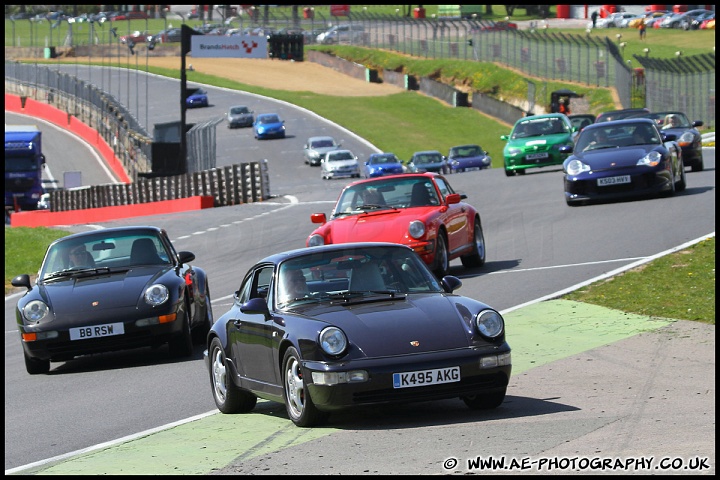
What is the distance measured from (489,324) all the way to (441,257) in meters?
8.28

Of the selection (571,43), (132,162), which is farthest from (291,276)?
(571,43)

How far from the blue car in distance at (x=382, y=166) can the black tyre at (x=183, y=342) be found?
34.4 m

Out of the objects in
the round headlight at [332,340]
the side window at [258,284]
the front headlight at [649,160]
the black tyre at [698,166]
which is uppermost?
the front headlight at [649,160]

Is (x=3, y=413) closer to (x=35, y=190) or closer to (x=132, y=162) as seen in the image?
(x=35, y=190)

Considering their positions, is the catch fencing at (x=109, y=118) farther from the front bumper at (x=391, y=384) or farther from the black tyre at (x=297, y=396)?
the front bumper at (x=391, y=384)

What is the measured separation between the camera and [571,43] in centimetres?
7725

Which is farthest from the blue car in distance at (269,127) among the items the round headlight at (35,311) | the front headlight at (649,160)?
the round headlight at (35,311)

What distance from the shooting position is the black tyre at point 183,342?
13414 millimetres

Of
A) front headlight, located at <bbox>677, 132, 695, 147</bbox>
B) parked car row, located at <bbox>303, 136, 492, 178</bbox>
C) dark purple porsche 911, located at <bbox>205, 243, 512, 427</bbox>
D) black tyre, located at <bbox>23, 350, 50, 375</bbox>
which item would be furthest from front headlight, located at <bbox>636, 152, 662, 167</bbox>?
parked car row, located at <bbox>303, 136, 492, 178</bbox>

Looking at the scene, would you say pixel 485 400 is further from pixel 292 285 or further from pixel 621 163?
pixel 621 163

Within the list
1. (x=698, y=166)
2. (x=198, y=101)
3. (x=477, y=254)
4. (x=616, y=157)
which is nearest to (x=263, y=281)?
(x=477, y=254)

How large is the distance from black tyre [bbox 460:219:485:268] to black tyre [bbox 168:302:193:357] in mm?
5967

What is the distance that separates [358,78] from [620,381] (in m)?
96.1

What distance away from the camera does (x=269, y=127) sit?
75.6 metres
